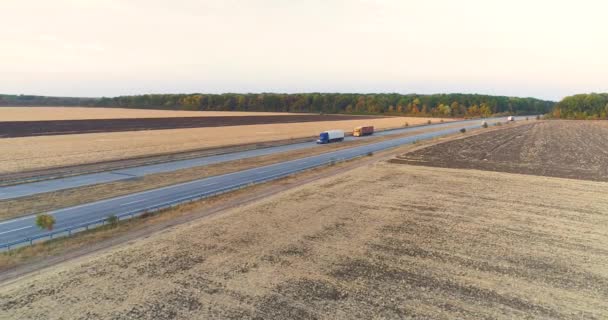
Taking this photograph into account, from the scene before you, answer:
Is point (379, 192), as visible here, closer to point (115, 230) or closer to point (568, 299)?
point (568, 299)

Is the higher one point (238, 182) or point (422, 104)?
point (422, 104)

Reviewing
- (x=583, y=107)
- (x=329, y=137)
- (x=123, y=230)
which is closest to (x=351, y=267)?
(x=123, y=230)

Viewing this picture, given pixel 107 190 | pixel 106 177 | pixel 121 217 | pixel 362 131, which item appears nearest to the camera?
pixel 121 217

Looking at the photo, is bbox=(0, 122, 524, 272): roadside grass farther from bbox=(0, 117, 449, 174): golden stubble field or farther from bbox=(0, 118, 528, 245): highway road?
bbox=(0, 117, 449, 174): golden stubble field

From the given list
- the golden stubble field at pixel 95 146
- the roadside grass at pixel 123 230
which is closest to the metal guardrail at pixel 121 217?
the roadside grass at pixel 123 230

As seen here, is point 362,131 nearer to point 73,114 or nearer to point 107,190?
point 107,190

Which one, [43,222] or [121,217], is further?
[121,217]

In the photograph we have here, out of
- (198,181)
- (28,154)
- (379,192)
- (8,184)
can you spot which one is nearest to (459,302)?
(379,192)
